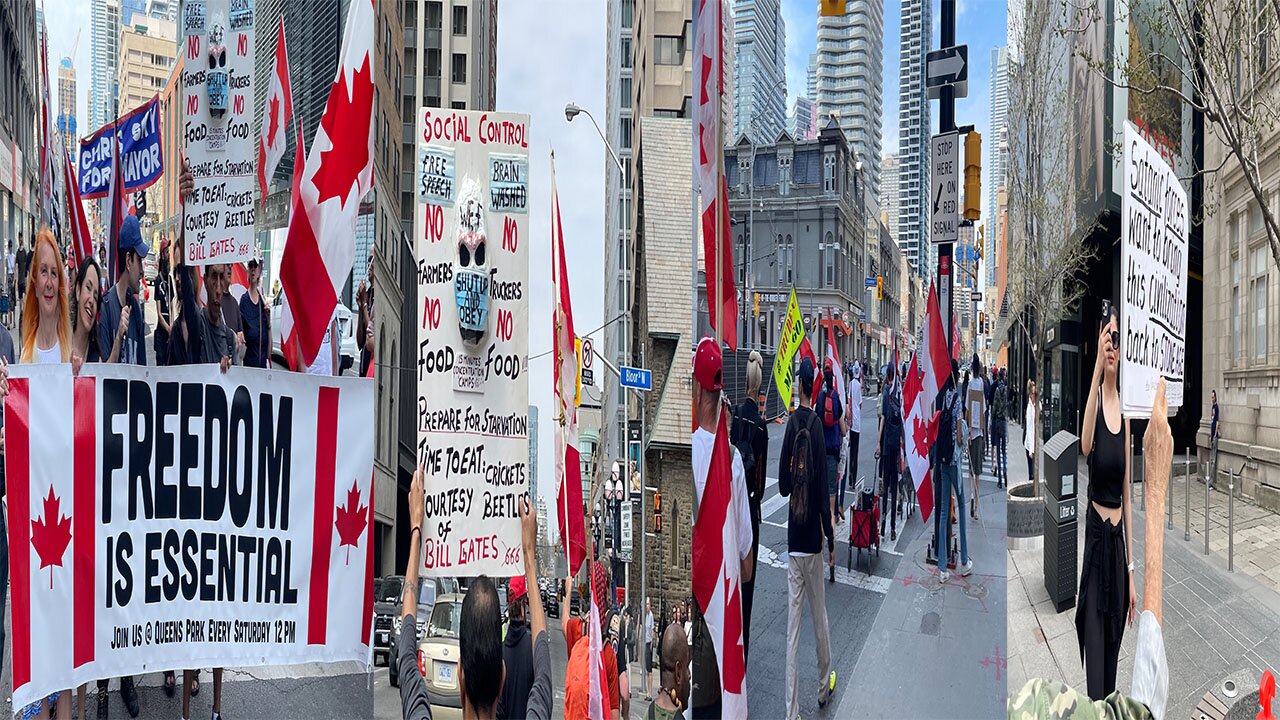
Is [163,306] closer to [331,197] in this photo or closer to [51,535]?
[331,197]

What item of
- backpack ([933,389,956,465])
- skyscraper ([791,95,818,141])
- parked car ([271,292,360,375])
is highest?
skyscraper ([791,95,818,141])

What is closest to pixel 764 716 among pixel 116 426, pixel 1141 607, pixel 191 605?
pixel 1141 607

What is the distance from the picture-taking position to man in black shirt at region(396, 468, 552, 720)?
4.16 metres

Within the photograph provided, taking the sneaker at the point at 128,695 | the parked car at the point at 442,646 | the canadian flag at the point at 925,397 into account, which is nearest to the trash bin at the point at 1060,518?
the canadian flag at the point at 925,397

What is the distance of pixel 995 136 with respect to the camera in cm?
434

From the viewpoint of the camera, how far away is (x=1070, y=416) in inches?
170

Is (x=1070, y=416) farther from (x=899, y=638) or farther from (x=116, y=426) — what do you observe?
(x=116, y=426)

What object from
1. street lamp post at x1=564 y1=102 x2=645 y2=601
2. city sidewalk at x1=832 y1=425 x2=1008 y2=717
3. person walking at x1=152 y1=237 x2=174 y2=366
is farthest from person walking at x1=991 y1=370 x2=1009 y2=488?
person walking at x1=152 y1=237 x2=174 y2=366

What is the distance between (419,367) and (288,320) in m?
0.60

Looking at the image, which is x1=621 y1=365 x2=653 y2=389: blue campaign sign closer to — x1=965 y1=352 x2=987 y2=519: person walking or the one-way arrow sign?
x1=965 y1=352 x2=987 y2=519: person walking

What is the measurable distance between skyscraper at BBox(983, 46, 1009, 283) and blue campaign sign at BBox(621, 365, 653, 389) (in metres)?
1.68

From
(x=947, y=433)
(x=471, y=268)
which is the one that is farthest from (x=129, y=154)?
(x=947, y=433)

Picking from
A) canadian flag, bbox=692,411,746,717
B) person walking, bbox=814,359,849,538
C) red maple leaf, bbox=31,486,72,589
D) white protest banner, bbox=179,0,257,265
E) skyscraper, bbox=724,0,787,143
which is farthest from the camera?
skyscraper, bbox=724,0,787,143

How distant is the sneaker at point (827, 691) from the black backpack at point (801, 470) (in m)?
0.70
